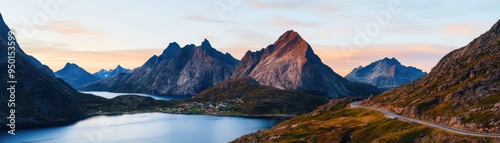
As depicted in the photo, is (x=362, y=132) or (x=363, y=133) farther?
(x=362, y=132)

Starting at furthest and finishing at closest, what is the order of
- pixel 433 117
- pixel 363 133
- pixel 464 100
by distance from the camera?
pixel 464 100 < pixel 433 117 < pixel 363 133

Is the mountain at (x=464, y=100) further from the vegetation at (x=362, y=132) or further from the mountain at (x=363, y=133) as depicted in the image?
the vegetation at (x=362, y=132)

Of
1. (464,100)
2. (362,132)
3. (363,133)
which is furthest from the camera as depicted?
(464,100)

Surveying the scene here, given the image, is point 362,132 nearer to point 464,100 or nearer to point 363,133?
point 363,133

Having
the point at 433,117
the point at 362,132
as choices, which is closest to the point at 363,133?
the point at 362,132

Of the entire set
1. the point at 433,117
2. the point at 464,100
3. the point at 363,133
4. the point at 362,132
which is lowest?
the point at 363,133

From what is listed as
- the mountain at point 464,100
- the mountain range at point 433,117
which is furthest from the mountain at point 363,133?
the mountain at point 464,100

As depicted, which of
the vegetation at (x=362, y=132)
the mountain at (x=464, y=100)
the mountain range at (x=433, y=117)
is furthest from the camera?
the mountain at (x=464, y=100)

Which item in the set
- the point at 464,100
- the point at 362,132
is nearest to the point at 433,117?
the point at 464,100

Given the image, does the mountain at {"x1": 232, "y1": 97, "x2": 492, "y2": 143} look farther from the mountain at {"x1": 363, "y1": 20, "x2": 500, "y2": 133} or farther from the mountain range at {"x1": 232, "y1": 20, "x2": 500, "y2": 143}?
the mountain at {"x1": 363, "y1": 20, "x2": 500, "y2": 133}

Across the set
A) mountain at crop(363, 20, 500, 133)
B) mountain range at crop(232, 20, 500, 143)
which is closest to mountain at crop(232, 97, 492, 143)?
mountain range at crop(232, 20, 500, 143)

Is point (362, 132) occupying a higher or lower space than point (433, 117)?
lower
